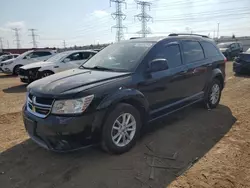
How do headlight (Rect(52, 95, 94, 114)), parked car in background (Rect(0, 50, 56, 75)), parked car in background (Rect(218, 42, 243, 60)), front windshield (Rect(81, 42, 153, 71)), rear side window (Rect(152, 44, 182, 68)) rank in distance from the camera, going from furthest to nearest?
parked car in background (Rect(218, 42, 243, 60)) → parked car in background (Rect(0, 50, 56, 75)) → rear side window (Rect(152, 44, 182, 68)) → front windshield (Rect(81, 42, 153, 71)) → headlight (Rect(52, 95, 94, 114))

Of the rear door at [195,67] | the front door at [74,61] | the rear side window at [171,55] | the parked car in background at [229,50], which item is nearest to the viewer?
the rear side window at [171,55]

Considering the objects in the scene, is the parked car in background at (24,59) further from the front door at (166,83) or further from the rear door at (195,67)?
the front door at (166,83)

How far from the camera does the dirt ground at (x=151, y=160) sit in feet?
9.78

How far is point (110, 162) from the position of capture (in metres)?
3.43

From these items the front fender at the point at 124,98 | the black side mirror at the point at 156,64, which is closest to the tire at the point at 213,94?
the black side mirror at the point at 156,64

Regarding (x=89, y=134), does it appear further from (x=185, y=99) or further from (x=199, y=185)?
(x=185, y=99)

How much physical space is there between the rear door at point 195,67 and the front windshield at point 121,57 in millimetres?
1098

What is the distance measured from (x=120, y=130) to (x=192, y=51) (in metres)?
2.67

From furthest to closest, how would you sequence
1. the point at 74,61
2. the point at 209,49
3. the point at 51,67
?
the point at 74,61
the point at 51,67
the point at 209,49

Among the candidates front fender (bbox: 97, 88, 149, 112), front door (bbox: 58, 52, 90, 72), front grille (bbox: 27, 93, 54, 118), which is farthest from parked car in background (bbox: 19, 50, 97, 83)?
front fender (bbox: 97, 88, 149, 112)

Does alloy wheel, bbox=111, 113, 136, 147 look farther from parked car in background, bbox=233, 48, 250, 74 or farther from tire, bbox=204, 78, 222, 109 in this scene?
parked car in background, bbox=233, 48, 250, 74

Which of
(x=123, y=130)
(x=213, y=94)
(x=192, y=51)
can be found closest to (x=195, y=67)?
(x=192, y=51)

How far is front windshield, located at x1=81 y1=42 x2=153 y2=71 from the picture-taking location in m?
4.03

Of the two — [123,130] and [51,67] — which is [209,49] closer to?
[123,130]
